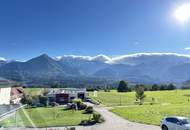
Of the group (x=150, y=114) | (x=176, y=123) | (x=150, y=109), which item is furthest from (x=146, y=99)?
(x=176, y=123)

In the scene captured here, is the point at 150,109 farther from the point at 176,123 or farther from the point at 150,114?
the point at 176,123

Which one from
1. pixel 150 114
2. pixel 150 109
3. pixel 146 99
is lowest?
pixel 150 114

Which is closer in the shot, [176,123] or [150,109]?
[176,123]

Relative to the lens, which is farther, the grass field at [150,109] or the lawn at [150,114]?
the grass field at [150,109]

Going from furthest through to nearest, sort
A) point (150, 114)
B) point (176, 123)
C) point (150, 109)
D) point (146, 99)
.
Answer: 1. point (146, 99)
2. point (150, 109)
3. point (150, 114)
4. point (176, 123)

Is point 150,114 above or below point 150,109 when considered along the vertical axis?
below

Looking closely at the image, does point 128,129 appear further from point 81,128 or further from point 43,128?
point 43,128

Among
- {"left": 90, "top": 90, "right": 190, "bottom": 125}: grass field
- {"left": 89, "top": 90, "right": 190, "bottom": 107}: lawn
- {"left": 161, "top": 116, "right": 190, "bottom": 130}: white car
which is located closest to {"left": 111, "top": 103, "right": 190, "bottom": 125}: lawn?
{"left": 90, "top": 90, "right": 190, "bottom": 125}: grass field

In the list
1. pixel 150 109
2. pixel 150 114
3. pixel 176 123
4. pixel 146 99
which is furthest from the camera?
pixel 146 99

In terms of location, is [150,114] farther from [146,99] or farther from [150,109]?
[146,99]

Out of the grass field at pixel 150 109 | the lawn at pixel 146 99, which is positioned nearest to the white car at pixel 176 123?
the grass field at pixel 150 109

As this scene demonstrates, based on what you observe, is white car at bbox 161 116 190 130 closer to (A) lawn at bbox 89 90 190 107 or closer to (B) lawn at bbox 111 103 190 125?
(B) lawn at bbox 111 103 190 125

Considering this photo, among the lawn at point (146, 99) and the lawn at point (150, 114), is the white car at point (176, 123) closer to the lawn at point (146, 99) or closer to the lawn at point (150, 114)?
the lawn at point (150, 114)

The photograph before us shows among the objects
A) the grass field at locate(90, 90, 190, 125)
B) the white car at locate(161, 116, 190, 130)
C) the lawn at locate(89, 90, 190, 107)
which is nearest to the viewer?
the white car at locate(161, 116, 190, 130)
